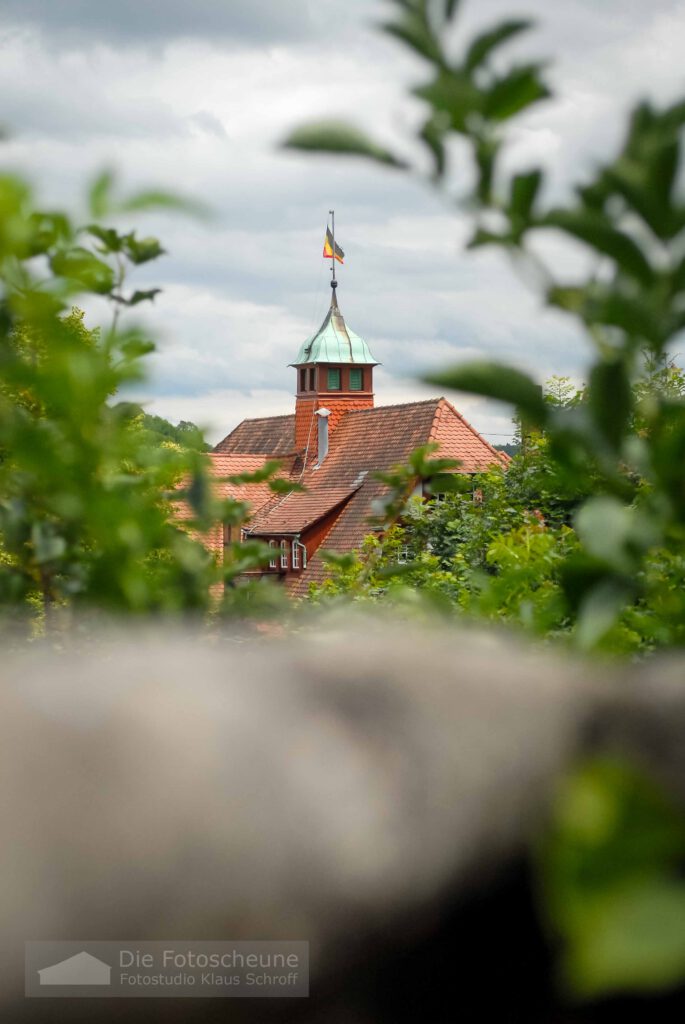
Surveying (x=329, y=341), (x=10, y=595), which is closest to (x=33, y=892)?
(x=10, y=595)

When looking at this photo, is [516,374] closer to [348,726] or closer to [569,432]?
[569,432]

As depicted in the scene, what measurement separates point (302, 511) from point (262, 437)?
21.6 metres

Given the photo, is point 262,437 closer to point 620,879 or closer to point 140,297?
point 140,297

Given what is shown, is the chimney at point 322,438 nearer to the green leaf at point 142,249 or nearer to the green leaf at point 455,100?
the green leaf at point 142,249

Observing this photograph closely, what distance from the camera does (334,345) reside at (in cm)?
5597

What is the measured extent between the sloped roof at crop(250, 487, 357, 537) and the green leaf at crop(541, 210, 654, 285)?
32.7 metres

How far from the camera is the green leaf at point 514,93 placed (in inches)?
38.4

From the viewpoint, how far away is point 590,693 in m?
A: 0.75

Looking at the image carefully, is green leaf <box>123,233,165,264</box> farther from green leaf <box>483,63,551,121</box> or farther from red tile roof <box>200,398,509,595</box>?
red tile roof <box>200,398,509,595</box>

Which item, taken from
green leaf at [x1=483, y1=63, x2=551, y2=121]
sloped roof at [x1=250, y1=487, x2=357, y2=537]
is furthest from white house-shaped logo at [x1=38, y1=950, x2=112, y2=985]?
sloped roof at [x1=250, y1=487, x2=357, y2=537]

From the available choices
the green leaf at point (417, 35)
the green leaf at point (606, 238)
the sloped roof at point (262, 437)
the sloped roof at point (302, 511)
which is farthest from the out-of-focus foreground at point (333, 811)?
the sloped roof at point (262, 437)

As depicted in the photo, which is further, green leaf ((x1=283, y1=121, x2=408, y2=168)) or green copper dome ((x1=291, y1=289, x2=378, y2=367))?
green copper dome ((x1=291, y1=289, x2=378, y2=367))

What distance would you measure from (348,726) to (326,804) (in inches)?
1.9

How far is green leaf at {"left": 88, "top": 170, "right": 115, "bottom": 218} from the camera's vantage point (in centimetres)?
118
